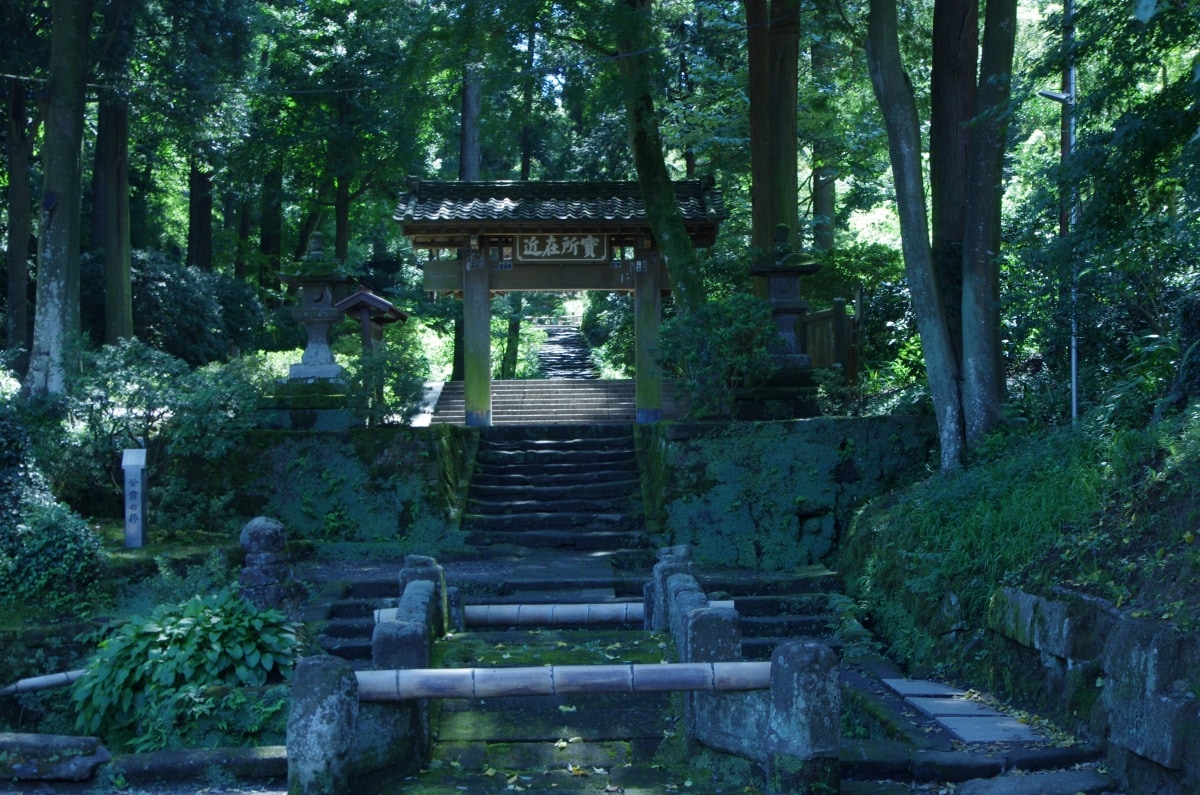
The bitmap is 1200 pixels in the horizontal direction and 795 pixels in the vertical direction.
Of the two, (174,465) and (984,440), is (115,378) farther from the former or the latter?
(984,440)

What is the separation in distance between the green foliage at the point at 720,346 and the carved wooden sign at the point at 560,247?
452 centimetres

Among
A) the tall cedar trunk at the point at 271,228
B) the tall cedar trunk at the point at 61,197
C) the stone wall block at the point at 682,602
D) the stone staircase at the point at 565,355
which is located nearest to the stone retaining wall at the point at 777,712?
the stone wall block at the point at 682,602

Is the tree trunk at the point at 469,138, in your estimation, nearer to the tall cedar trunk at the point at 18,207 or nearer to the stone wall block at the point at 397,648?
the tall cedar trunk at the point at 18,207

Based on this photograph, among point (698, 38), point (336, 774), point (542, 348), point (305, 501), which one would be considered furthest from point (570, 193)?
point (542, 348)

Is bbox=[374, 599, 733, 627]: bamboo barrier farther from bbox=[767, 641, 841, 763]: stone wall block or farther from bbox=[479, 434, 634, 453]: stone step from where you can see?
bbox=[479, 434, 634, 453]: stone step

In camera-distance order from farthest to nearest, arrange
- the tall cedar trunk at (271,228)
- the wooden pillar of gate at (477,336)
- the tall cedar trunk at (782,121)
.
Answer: the tall cedar trunk at (271,228) < the wooden pillar of gate at (477,336) < the tall cedar trunk at (782,121)

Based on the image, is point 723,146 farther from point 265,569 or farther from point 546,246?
point 265,569

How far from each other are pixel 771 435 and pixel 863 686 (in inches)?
212

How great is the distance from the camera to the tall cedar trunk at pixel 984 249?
1133cm

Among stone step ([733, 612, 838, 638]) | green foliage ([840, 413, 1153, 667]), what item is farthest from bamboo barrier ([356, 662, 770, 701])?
stone step ([733, 612, 838, 638])

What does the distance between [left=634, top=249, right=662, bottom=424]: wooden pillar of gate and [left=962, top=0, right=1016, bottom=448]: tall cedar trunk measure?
7.63m

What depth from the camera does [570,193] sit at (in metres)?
18.9

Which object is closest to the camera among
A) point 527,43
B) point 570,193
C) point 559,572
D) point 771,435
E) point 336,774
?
point 336,774

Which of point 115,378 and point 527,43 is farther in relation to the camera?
point 527,43
